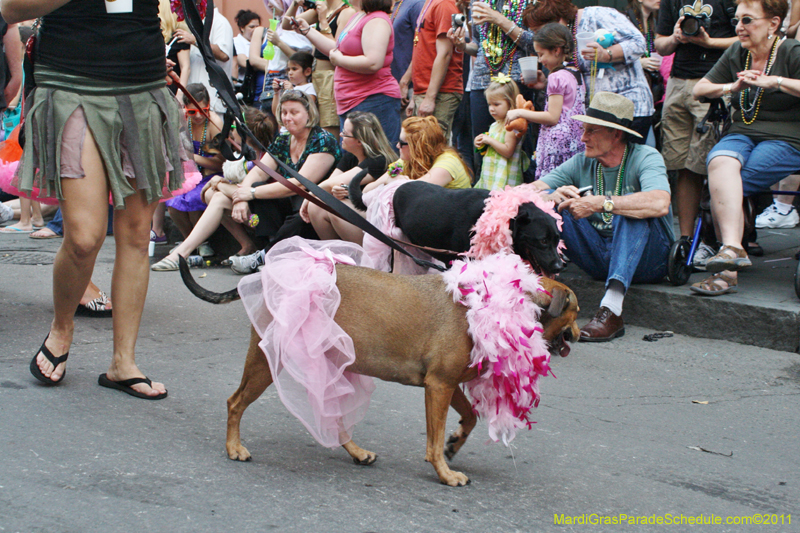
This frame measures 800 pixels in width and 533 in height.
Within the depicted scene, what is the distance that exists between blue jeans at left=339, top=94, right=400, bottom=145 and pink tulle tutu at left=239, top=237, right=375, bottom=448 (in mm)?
4146

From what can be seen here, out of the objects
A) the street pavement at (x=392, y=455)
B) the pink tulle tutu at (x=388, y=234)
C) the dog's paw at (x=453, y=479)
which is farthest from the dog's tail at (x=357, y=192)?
the dog's paw at (x=453, y=479)

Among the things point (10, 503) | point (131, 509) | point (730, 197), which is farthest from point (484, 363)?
point (730, 197)

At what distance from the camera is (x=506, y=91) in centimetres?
596

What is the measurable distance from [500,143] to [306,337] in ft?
12.0

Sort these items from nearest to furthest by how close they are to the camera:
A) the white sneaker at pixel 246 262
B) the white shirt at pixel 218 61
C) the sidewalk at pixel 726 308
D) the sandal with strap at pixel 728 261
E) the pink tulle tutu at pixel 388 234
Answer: the pink tulle tutu at pixel 388 234
the sidewalk at pixel 726 308
the sandal with strap at pixel 728 261
the white sneaker at pixel 246 262
the white shirt at pixel 218 61

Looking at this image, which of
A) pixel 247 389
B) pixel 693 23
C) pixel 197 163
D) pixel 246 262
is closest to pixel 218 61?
pixel 197 163

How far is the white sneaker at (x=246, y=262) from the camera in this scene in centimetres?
689

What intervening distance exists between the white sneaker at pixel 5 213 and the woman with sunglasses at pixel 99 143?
7204 millimetres

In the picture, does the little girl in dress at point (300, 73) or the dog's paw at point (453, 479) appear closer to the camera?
the dog's paw at point (453, 479)

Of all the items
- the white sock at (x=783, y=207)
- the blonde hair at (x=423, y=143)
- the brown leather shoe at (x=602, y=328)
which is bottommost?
the brown leather shoe at (x=602, y=328)

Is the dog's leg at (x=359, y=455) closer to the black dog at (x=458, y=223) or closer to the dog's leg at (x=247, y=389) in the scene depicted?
the dog's leg at (x=247, y=389)

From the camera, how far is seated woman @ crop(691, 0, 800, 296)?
4.82 meters

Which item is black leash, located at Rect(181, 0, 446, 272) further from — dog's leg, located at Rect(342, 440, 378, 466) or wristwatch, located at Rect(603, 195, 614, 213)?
wristwatch, located at Rect(603, 195, 614, 213)

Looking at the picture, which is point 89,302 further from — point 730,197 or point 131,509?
point 730,197
